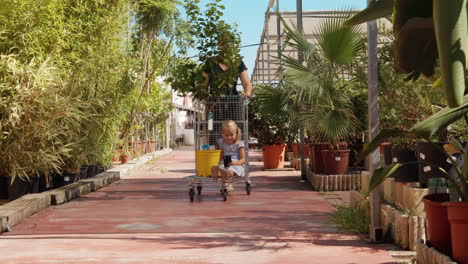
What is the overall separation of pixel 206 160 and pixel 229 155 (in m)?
0.26

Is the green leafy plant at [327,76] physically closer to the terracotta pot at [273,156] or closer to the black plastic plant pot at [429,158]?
the black plastic plant pot at [429,158]

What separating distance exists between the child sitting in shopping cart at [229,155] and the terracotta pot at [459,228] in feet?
11.7

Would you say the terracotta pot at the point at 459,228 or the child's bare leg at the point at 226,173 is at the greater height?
the child's bare leg at the point at 226,173

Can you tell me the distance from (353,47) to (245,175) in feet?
6.05

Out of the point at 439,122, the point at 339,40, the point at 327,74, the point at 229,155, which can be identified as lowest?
the point at 229,155

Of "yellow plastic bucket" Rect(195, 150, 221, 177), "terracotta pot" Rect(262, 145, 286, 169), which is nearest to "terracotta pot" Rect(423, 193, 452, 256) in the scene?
"yellow plastic bucket" Rect(195, 150, 221, 177)

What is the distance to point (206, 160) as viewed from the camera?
6.44m

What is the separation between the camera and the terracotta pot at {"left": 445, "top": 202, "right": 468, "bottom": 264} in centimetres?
272

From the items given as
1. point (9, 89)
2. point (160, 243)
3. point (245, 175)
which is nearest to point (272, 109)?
point (245, 175)

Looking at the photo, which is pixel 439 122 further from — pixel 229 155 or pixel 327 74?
pixel 327 74

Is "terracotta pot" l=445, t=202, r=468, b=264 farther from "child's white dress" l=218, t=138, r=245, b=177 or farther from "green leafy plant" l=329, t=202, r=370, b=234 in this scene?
"child's white dress" l=218, t=138, r=245, b=177

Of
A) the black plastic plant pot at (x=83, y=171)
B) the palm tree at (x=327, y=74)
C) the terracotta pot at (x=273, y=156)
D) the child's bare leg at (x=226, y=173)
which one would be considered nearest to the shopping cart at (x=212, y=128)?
the child's bare leg at (x=226, y=173)

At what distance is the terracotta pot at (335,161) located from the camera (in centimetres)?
698

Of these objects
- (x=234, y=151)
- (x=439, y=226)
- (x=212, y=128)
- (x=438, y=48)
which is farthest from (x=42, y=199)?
(x=438, y=48)
